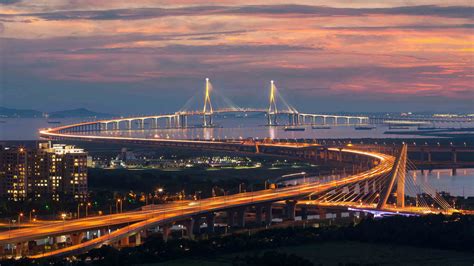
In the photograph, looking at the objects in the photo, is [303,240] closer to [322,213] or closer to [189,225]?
[189,225]

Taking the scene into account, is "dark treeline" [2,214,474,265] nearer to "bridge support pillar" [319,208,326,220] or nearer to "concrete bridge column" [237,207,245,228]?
"concrete bridge column" [237,207,245,228]

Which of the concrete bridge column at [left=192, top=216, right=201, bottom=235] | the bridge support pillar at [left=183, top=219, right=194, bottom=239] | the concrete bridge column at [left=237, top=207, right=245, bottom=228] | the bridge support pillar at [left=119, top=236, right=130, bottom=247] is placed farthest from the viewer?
the concrete bridge column at [left=237, top=207, right=245, bottom=228]

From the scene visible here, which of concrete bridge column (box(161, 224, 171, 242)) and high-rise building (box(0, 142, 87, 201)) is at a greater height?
high-rise building (box(0, 142, 87, 201))

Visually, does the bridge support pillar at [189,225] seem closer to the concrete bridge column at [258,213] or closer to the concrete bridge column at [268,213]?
the concrete bridge column at [258,213]

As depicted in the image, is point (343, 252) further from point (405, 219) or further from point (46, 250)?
point (46, 250)

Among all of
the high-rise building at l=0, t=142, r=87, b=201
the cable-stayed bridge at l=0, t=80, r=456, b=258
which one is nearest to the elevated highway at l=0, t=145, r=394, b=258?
the cable-stayed bridge at l=0, t=80, r=456, b=258

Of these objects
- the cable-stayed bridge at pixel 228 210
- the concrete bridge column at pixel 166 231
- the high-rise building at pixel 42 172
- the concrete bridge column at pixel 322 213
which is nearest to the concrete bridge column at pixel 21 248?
the cable-stayed bridge at pixel 228 210
